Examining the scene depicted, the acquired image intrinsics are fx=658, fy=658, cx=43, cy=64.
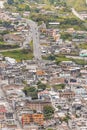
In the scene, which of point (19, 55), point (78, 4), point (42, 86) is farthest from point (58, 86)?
point (78, 4)

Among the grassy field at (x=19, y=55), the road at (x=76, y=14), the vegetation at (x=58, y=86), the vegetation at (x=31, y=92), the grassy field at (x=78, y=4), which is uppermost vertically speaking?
the vegetation at (x=31, y=92)

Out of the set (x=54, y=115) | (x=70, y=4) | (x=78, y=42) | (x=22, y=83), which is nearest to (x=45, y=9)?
(x=70, y=4)

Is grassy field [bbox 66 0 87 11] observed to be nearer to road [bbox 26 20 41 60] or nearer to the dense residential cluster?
the dense residential cluster

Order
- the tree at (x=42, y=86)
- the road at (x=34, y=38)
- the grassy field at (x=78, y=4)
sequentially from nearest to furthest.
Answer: the tree at (x=42, y=86) < the road at (x=34, y=38) < the grassy field at (x=78, y=4)

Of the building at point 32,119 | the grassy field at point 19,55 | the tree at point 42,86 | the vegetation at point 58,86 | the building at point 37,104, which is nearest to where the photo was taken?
the building at point 32,119

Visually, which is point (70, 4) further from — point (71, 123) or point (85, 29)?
point (71, 123)

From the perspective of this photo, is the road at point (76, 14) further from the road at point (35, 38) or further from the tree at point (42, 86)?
the tree at point (42, 86)

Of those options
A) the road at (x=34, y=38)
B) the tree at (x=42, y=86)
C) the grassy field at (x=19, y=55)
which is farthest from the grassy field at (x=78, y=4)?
the tree at (x=42, y=86)

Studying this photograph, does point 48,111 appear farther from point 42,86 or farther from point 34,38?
point 34,38
